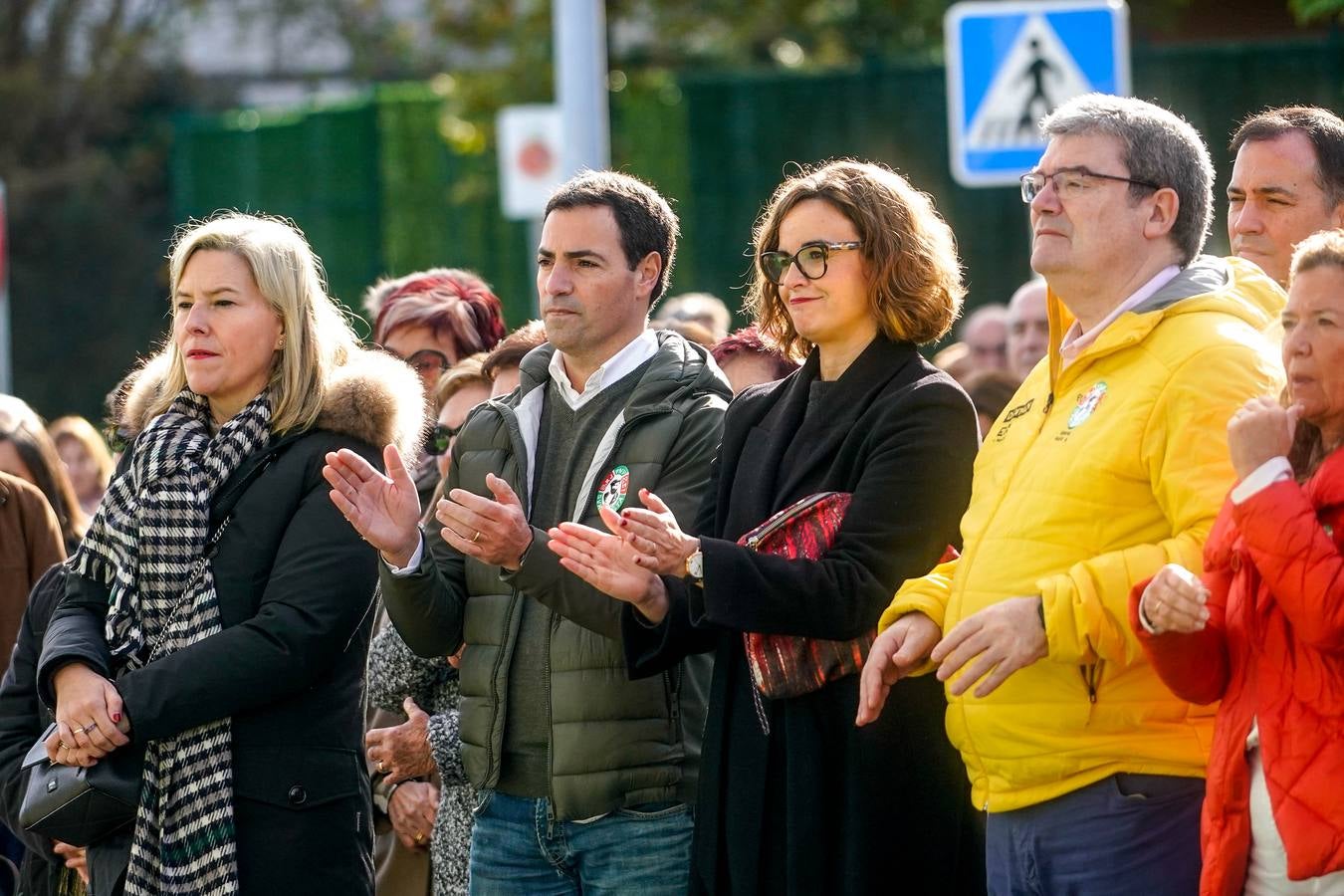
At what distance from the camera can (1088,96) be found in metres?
3.94

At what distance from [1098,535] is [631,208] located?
5.62 feet

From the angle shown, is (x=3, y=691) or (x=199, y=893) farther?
(x=3, y=691)

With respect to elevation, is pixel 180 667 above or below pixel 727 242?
below

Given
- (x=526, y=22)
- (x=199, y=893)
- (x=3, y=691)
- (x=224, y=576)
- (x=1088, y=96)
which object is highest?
(x=526, y=22)

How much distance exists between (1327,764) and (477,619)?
2.15 m

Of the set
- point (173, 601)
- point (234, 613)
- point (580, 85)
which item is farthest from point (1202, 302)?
point (580, 85)

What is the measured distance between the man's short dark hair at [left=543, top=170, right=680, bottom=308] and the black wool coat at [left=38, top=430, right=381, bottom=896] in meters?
0.85

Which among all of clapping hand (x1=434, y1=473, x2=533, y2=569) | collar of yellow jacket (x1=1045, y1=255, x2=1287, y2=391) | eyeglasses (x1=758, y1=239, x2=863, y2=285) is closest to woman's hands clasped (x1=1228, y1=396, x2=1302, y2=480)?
collar of yellow jacket (x1=1045, y1=255, x2=1287, y2=391)

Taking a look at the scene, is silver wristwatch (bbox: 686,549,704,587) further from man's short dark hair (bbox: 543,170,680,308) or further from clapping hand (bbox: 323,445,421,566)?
man's short dark hair (bbox: 543,170,680,308)

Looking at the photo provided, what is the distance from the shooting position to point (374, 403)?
479 cm

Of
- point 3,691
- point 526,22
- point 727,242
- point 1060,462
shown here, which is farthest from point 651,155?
point 1060,462

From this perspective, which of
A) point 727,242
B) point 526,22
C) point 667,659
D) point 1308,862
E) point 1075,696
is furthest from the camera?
point 526,22

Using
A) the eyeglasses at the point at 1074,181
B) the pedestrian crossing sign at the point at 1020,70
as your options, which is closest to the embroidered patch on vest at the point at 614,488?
the eyeglasses at the point at 1074,181

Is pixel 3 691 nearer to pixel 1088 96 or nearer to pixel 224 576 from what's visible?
pixel 224 576
